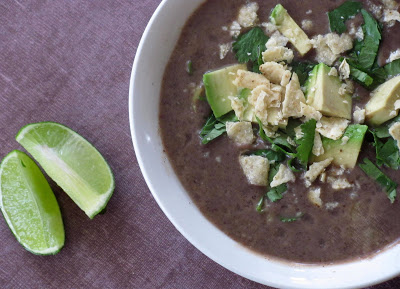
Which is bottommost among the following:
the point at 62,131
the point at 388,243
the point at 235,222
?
the point at 388,243

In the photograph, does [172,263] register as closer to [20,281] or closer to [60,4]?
[20,281]

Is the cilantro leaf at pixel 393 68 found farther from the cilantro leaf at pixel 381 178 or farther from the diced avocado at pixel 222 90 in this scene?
the diced avocado at pixel 222 90

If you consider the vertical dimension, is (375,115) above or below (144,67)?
below

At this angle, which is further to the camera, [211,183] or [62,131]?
[62,131]

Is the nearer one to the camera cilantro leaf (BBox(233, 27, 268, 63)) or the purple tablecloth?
cilantro leaf (BBox(233, 27, 268, 63))

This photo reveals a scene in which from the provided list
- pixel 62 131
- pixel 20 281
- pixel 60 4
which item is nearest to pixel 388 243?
pixel 62 131

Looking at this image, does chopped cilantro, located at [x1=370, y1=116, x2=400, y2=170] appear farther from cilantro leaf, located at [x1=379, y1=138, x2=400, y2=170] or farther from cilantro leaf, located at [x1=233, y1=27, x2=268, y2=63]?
cilantro leaf, located at [x1=233, y1=27, x2=268, y2=63]

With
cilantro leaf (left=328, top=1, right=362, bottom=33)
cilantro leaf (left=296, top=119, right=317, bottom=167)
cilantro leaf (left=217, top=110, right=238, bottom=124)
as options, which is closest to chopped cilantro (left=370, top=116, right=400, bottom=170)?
cilantro leaf (left=296, top=119, right=317, bottom=167)

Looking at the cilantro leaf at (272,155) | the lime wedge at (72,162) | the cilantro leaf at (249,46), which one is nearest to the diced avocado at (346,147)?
the cilantro leaf at (272,155)
